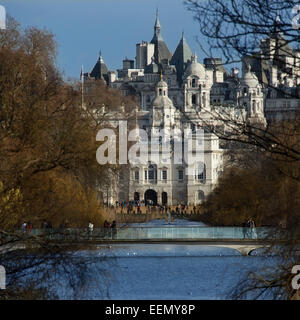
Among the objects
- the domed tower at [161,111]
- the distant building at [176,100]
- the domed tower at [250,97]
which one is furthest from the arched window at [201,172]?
the domed tower at [250,97]

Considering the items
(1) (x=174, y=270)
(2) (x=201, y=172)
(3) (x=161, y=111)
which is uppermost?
Result: (3) (x=161, y=111)

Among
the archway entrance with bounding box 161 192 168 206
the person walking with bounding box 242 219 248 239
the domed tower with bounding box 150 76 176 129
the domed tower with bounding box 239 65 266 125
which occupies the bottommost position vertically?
the person walking with bounding box 242 219 248 239

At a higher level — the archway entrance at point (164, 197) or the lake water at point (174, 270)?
the archway entrance at point (164, 197)

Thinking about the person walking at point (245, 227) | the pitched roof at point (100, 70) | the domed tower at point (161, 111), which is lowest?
the person walking at point (245, 227)

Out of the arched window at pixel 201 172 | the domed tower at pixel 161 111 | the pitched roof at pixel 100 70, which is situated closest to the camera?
the arched window at pixel 201 172

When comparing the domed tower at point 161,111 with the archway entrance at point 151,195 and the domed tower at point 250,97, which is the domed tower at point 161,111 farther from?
the archway entrance at point 151,195

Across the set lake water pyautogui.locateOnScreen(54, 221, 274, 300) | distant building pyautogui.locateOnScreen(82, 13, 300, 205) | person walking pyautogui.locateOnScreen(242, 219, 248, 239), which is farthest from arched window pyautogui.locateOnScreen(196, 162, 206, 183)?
lake water pyautogui.locateOnScreen(54, 221, 274, 300)

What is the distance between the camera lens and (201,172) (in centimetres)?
12300

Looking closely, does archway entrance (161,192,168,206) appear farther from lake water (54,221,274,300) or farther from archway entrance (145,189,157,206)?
lake water (54,221,274,300)

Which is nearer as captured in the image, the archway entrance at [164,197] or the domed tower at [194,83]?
the archway entrance at [164,197]

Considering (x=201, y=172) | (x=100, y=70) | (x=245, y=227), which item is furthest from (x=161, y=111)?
(x=245, y=227)

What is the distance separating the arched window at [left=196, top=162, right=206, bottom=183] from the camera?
122562 millimetres

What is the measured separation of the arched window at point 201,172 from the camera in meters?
123

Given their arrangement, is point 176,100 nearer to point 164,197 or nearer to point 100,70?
point 100,70
